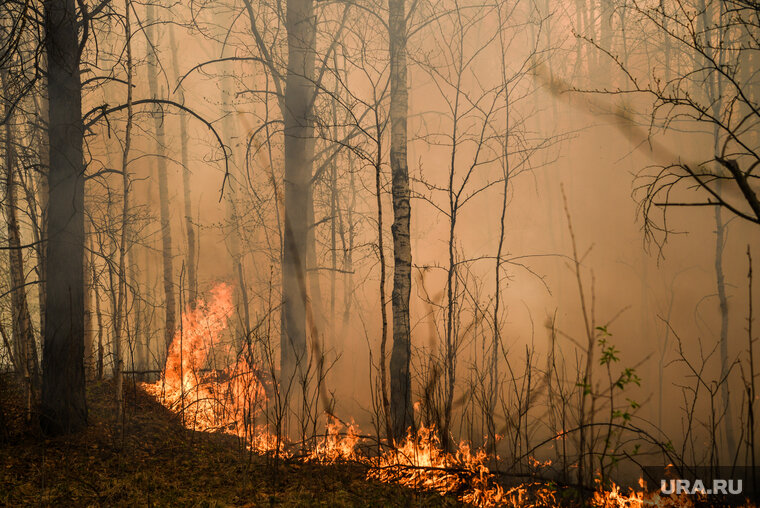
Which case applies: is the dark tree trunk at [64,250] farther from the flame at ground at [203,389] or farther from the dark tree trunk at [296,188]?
the dark tree trunk at [296,188]

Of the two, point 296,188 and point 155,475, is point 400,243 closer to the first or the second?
point 296,188

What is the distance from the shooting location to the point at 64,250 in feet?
20.7

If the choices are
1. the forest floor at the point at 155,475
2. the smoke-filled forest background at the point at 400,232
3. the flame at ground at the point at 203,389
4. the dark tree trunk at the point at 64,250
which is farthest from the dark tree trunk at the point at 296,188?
the dark tree trunk at the point at 64,250

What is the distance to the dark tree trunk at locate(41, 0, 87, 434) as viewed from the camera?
20.2 feet

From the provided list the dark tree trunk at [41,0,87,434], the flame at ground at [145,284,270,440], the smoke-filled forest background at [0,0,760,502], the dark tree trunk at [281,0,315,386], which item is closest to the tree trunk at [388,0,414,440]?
the smoke-filled forest background at [0,0,760,502]

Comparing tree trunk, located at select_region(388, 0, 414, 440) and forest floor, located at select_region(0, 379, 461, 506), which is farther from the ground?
tree trunk, located at select_region(388, 0, 414, 440)

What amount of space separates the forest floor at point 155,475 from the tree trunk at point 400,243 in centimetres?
125

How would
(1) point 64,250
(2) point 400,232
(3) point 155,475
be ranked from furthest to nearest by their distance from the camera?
(2) point 400,232
(1) point 64,250
(3) point 155,475

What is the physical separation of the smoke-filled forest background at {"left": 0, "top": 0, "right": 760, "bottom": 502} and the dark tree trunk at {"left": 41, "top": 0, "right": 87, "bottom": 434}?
0.03 m

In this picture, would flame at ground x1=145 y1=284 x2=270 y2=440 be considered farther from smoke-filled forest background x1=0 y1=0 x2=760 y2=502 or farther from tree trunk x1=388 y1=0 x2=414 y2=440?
tree trunk x1=388 y1=0 x2=414 y2=440

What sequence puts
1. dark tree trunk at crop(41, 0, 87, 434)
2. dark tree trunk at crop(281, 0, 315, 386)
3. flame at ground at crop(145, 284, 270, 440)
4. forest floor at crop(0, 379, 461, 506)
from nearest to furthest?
1. forest floor at crop(0, 379, 461, 506)
2. dark tree trunk at crop(41, 0, 87, 434)
3. flame at ground at crop(145, 284, 270, 440)
4. dark tree trunk at crop(281, 0, 315, 386)

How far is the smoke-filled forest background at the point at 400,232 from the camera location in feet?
20.4

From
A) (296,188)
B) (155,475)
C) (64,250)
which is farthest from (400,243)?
(64,250)

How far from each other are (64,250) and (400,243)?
14.0ft
